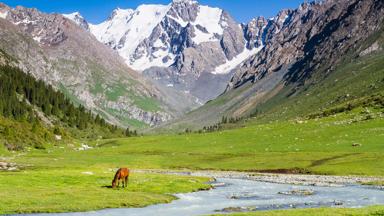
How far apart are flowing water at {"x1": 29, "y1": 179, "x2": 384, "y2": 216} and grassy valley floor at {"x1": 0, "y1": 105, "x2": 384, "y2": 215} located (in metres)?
3.17

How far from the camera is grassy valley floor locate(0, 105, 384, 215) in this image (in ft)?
185

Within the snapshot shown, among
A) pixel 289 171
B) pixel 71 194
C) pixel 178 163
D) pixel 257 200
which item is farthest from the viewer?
pixel 178 163

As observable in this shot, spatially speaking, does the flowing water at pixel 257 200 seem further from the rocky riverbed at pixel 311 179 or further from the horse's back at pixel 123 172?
the horse's back at pixel 123 172

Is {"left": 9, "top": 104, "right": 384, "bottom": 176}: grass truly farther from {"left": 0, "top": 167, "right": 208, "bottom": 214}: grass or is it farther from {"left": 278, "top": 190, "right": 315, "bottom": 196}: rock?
{"left": 0, "top": 167, "right": 208, "bottom": 214}: grass

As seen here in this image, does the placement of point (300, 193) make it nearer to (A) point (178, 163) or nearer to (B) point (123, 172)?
(B) point (123, 172)

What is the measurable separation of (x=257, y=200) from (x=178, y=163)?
79855mm

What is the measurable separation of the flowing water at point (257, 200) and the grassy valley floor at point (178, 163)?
3.17 metres

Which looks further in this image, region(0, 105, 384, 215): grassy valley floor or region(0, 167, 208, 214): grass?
region(0, 105, 384, 215): grassy valley floor

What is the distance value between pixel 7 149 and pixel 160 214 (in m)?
125

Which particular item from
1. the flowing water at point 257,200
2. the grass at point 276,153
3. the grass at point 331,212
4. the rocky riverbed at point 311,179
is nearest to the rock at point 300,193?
the flowing water at point 257,200

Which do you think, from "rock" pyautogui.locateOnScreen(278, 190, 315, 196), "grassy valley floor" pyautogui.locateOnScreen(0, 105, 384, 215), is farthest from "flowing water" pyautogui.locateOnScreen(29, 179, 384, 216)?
"grassy valley floor" pyautogui.locateOnScreen(0, 105, 384, 215)

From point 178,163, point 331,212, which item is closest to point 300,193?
point 331,212

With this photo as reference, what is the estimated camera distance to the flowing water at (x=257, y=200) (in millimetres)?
52344

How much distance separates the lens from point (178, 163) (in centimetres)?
14275
